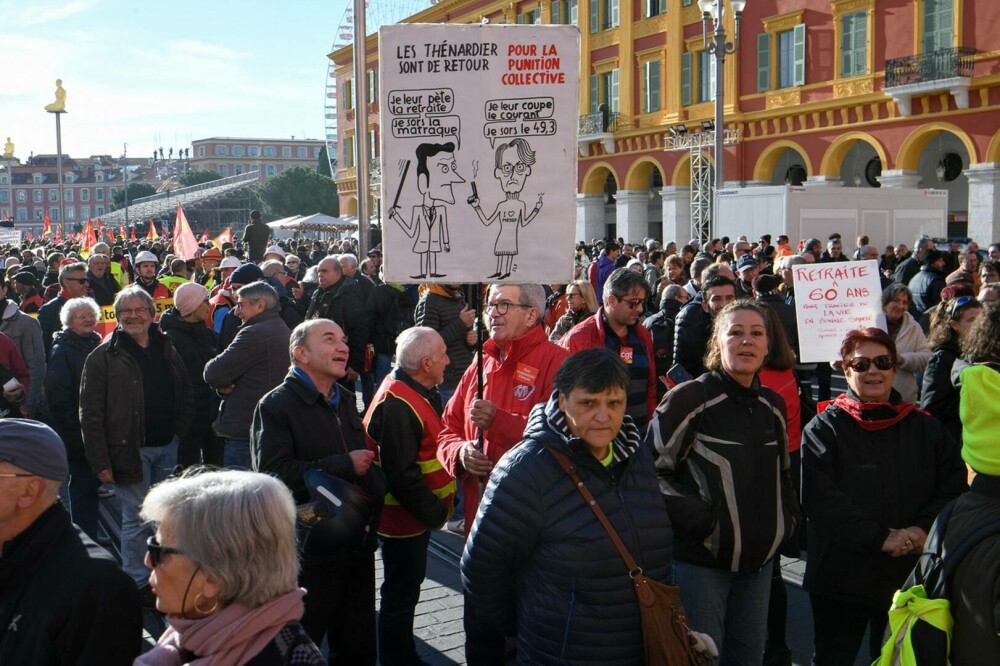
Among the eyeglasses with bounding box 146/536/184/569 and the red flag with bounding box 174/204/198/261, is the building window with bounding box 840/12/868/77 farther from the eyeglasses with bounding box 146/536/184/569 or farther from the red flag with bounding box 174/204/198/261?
the eyeglasses with bounding box 146/536/184/569

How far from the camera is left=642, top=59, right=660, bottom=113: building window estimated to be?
33.9 meters

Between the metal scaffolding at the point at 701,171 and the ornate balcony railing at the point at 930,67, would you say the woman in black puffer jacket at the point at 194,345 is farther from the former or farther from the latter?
the metal scaffolding at the point at 701,171

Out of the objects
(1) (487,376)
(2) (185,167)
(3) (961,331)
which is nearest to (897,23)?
(3) (961,331)

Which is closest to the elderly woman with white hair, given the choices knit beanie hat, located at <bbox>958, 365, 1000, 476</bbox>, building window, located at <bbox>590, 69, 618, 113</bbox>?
knit beanie hat, located at <bbox>958, 365, 1000, 476</bbox>

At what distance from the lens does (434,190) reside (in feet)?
13.0

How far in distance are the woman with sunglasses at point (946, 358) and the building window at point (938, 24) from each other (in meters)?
22.0

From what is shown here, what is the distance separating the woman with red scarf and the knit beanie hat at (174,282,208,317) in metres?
4.52

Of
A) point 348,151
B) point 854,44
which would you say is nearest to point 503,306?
point 854,44

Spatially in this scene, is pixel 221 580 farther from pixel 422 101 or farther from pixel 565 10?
pixel 565 10

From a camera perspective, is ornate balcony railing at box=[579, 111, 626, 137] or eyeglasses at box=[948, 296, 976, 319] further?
ornate balcony railing at box=[579, 111, 626, 137]

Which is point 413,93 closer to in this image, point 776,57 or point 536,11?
point 776,57

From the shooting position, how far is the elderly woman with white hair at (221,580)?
84.8 inches

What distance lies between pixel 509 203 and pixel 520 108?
1.29ft

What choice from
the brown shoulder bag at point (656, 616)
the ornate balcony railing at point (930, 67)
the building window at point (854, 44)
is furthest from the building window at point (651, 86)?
the brown shoulder bag at point (656, 616)
